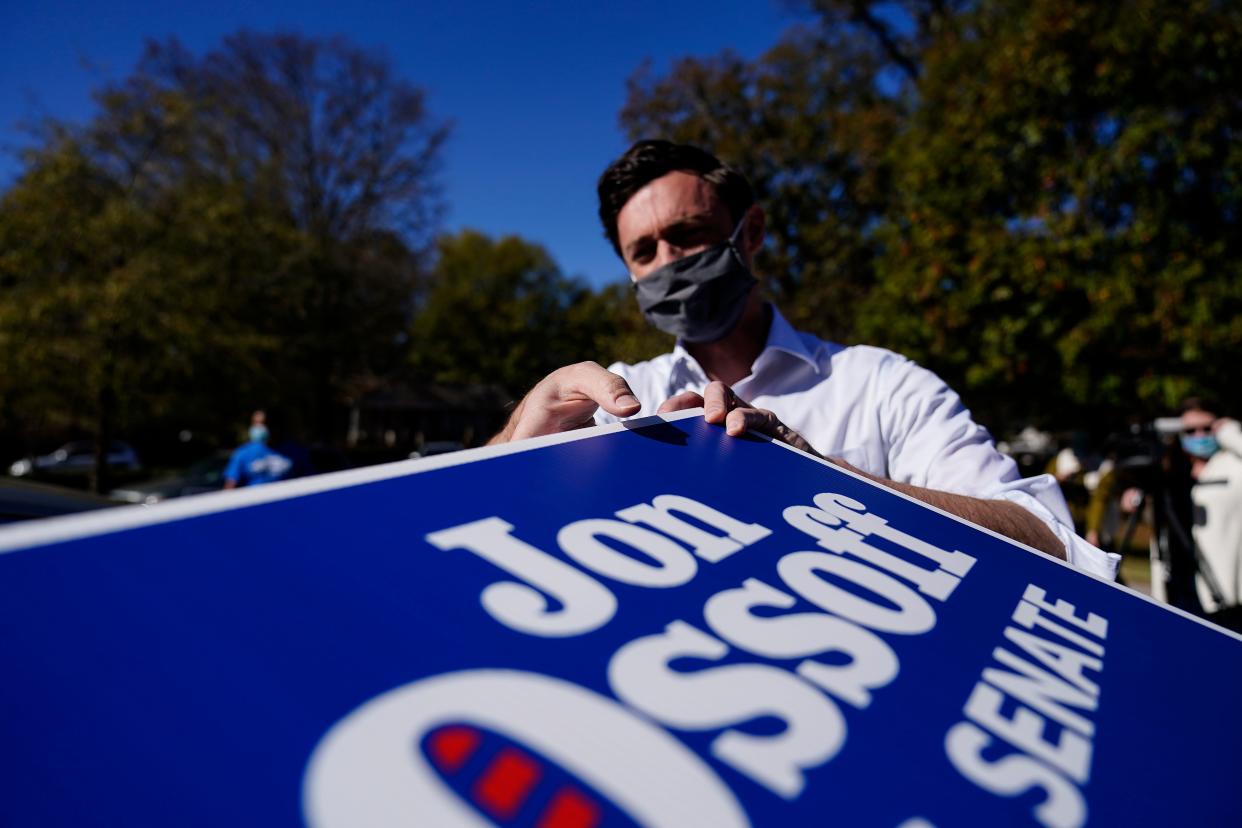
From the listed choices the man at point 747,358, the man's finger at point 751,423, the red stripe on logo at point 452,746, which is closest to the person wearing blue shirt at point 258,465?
the man at point 747,358

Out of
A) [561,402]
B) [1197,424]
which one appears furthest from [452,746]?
[1197,424]

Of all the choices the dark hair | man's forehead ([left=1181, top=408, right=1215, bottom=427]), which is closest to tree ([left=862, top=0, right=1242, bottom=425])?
man's forehead ([left=1181, top=408, right=1215, bottom=427])

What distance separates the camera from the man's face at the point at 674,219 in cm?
221

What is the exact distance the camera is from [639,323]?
1462 cm

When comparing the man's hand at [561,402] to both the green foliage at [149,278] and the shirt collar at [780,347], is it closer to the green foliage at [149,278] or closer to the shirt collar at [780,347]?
the shirt collar at [780,347]

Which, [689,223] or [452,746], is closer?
[452,746]

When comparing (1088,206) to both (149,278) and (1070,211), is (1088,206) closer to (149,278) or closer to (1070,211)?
(1070,211)

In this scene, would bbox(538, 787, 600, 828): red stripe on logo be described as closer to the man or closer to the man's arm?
the man's arm

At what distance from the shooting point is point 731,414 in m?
1.24

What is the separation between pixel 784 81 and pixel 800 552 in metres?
14.7

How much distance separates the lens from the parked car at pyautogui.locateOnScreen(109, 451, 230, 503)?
9172mm

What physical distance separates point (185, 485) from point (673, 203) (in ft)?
31.1

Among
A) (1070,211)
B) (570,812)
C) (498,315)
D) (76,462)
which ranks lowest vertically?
(76,462)

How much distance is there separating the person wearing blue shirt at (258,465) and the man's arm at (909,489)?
6.50 metres
